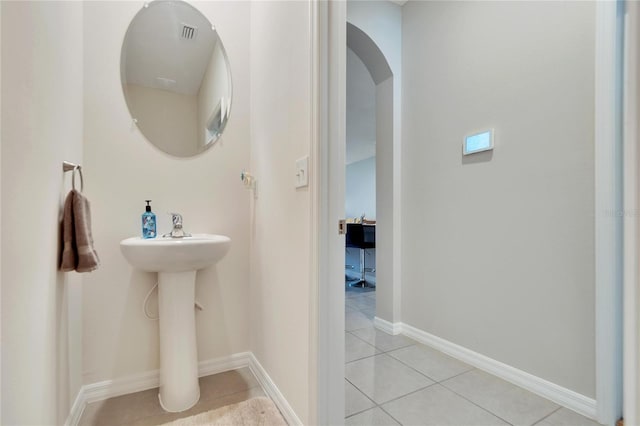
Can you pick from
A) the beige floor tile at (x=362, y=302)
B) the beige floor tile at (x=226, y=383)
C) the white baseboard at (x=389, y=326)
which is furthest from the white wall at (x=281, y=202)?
the beige floor tile at (x=362, y=302)

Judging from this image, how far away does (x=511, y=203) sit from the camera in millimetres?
1728

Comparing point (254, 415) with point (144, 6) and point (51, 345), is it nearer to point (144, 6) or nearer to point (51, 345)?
point (51, 345)

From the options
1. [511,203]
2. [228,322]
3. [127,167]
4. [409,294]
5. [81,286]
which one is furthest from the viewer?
[409,294]

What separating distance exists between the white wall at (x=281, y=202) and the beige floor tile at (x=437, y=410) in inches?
20.4

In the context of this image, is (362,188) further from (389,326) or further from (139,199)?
(139,199)

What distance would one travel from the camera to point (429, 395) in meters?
1.57

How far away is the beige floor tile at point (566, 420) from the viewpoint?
1350 mm

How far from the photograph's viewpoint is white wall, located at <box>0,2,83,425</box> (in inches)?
30.3

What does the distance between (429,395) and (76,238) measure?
1753 millimetres

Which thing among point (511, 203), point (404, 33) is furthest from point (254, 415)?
point (404, 33)

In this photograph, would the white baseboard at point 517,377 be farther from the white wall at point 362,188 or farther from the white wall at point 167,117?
the white wall at point 362,188

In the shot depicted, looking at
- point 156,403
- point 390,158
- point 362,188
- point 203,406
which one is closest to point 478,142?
point 390,158

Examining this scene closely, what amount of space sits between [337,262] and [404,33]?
7.08ft

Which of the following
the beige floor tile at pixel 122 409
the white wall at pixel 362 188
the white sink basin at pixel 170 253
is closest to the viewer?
the white sink basin at pixel 170 253
